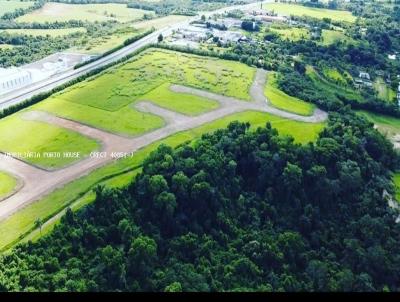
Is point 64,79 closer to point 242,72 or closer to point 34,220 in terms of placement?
point 242,72

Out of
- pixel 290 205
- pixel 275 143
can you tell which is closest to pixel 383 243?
pixel 290 205

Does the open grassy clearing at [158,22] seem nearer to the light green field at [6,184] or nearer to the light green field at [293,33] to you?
the light green field at [293,33]

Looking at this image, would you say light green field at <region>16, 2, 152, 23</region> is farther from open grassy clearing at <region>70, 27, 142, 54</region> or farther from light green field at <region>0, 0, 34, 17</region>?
open grassy clearing at <region>70, 27, 142, 54</region>

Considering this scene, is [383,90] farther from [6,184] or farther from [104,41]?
[6,184]

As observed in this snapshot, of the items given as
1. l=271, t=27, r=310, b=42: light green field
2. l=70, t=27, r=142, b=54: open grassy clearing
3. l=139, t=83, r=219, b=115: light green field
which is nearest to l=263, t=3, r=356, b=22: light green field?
l=271, t=27, r=310, b=42: light green field

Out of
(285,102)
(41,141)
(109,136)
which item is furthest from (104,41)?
(41,141)
